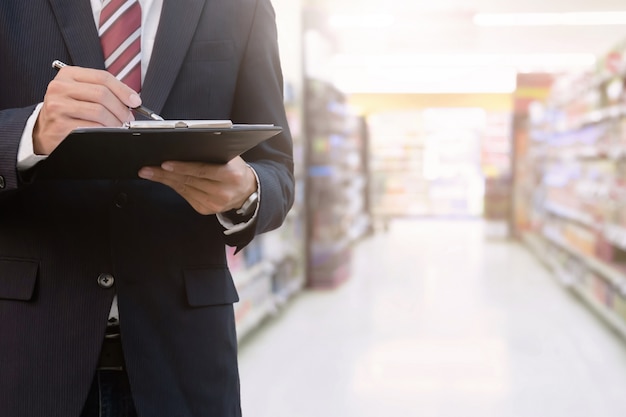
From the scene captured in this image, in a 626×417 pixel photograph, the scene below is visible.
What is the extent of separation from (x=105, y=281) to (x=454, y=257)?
8.52 metres

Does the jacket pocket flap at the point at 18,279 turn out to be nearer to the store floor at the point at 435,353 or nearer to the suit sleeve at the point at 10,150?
the suit sleeve at the point at 10,150

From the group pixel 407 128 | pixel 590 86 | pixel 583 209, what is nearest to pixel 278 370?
pixel 583 209

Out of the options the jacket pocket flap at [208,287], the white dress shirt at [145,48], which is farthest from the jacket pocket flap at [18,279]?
the jacket pocket flap at [208,287]

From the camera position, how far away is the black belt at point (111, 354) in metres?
0.99

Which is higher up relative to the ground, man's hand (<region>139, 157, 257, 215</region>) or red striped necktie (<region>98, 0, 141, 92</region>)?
red striped necktie (<region>98, 0, 141, 92</region>)

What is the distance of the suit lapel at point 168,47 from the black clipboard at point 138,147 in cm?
16

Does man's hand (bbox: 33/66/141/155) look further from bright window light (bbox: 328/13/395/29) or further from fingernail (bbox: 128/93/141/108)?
bright window light (bbox: 328/13/395/29)

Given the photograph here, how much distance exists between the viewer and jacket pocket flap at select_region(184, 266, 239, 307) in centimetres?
102

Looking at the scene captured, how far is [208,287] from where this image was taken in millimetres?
1040

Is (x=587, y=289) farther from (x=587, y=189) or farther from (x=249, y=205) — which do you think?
(x=249, y=205)

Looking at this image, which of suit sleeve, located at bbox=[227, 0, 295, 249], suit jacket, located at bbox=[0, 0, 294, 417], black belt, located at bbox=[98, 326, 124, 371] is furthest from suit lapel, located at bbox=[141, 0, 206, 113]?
black belt, located at bbox=[98, 326, 124, 371]

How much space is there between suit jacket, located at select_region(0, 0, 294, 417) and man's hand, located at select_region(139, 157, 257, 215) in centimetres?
9

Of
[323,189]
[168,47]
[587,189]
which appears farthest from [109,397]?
[587,189]

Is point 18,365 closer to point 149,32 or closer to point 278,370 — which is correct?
point 149,32
